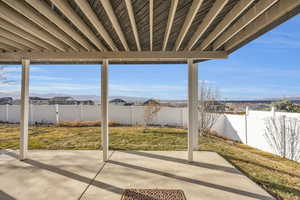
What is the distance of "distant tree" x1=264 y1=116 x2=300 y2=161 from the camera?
5.90m

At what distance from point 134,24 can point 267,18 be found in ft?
6.47

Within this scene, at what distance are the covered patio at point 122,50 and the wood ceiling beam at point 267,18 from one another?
0.5 inches

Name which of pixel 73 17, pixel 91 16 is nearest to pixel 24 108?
pixel 73 17

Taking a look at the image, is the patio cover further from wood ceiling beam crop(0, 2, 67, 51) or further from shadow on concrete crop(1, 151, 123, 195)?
shadow on concrete crop(1, 151, 123, 195)

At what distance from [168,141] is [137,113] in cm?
482

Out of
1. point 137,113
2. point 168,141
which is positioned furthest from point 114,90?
point 168,141

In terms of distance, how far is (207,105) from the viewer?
9617 mm

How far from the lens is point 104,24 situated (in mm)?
3471

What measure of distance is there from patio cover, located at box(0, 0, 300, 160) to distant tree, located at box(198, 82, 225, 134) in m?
4.59

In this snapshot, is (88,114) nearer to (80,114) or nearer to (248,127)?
(80,114)

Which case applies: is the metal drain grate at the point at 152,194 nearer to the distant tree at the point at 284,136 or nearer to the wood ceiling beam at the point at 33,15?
the wood ceiling beam at the point at 33,15

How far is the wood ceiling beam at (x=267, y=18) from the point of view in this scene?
A: 2.42 m

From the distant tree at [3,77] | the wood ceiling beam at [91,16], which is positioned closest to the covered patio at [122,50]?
the wood ceiling beam at [91,16]

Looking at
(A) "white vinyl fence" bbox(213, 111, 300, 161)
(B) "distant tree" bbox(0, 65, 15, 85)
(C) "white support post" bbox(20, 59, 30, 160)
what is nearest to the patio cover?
(C) "white support post" bbox(20, 59, 30, 160)
